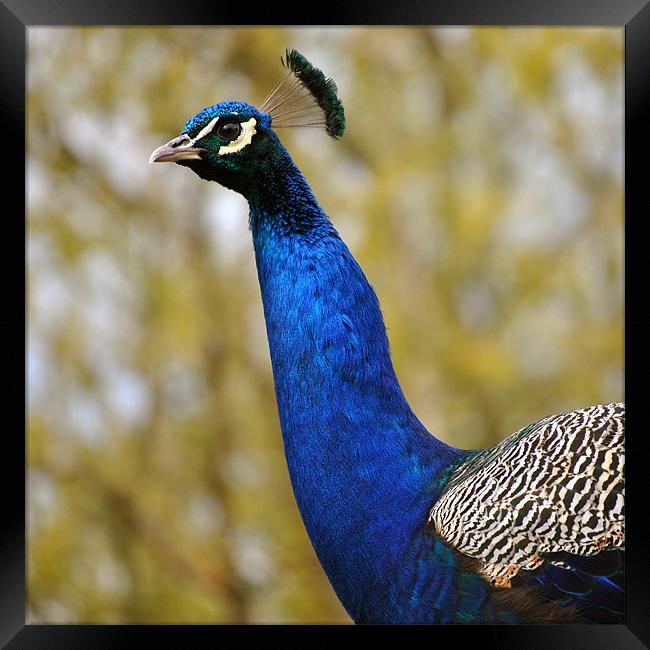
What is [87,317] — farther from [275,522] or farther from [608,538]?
[608,538]

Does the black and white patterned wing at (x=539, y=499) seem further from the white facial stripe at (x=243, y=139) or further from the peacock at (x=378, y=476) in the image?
the white facial stripe at (x=243, y=139)

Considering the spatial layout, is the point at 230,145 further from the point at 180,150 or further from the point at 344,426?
the point at 344,426

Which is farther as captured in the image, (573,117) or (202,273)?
(202,273)

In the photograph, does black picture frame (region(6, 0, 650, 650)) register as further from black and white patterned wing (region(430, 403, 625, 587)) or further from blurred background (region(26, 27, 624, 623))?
blurred background (region(26, 27, 624, 623))

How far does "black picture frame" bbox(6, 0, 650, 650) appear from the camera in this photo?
187 centimetres

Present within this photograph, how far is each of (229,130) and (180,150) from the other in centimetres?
11

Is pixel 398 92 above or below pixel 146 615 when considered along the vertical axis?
above

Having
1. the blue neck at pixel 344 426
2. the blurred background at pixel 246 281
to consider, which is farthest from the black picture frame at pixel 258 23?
the blurred background at pixel 246 281

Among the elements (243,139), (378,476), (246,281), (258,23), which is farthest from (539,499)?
(246,281)

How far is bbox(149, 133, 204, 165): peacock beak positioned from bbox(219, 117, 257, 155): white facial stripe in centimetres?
5

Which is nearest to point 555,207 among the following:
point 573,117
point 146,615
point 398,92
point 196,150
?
point 573,117

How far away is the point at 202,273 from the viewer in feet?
12.3

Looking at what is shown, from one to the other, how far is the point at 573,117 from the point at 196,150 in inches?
64.3

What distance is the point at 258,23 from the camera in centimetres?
190
